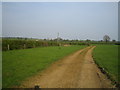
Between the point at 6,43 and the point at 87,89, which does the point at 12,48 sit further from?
the point at 87,89

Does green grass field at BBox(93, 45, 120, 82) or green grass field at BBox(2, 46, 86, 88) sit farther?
green grass field at BBox(93, 45, 120, 82)

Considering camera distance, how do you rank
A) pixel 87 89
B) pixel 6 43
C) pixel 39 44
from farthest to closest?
pixel 39 44
pixel 6 43
pixel 87 89

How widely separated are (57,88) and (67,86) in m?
0.66

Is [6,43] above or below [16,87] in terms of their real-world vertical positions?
above

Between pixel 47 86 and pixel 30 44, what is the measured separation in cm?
3923

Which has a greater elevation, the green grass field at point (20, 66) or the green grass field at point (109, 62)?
the green grass field at point (20, 66)

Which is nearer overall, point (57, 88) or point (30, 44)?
point (57, 88)

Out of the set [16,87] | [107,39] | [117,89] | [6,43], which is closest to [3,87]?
[16,87]

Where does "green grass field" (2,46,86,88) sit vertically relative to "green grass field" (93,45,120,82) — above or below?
above

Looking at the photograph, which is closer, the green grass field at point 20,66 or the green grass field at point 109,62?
the green grass field at point 20,66

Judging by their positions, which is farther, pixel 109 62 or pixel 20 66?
pixel 109 62

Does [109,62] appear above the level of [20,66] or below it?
below

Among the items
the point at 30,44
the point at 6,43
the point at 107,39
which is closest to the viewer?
the point at 6,43

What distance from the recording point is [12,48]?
33.1 metres
